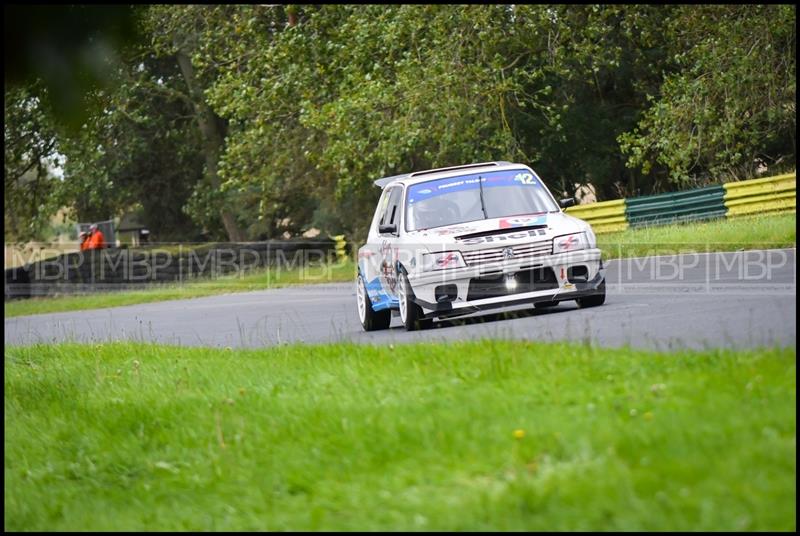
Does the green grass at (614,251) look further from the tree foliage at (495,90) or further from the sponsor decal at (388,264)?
the sponsor decal at (388,264)

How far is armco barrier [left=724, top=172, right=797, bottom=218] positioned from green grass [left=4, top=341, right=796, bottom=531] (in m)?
19.2

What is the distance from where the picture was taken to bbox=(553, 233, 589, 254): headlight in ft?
44.6

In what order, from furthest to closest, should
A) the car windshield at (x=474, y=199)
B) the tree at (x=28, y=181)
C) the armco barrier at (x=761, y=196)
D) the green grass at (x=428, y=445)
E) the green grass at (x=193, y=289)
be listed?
the tree at (x=28, y=181), the green grass at (x=193, y=289), the armco barrier at (x=761, y=196), the car windshield at (x=474, y=199), the green grass at (x=428, y=445)

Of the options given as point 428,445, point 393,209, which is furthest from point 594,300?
point 428,445

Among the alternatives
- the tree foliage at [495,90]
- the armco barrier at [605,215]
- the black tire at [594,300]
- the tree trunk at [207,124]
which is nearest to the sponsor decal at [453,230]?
the black tire at [594,300]

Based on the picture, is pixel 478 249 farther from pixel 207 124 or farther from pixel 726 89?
pixel 207 124

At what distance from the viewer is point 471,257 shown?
1354 centimetres

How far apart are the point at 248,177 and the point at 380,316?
71.5 feet

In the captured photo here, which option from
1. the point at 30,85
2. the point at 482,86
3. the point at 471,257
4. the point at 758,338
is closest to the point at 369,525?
the point at 30,85

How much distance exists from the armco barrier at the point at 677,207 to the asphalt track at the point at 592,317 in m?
5.22

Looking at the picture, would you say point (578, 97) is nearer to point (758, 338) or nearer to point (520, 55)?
point (520, 55)

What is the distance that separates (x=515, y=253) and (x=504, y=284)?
Answer: 341 mm

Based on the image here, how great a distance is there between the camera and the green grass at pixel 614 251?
23156 mm

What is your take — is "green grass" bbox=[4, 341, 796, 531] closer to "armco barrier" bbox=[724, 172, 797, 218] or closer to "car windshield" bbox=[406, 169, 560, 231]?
"car windshield" bbox=[406, 169, 560, 231]
